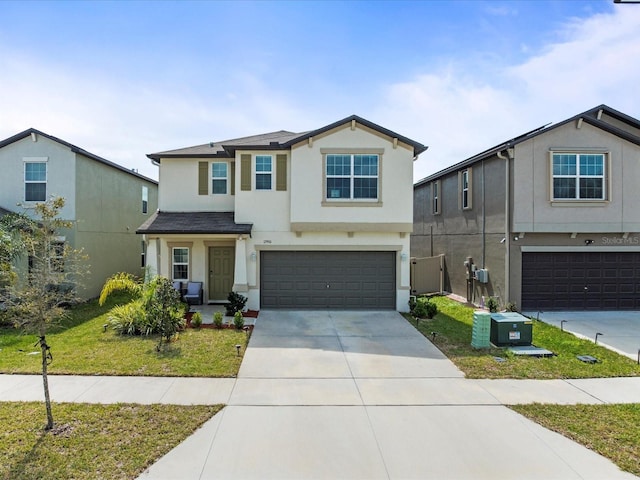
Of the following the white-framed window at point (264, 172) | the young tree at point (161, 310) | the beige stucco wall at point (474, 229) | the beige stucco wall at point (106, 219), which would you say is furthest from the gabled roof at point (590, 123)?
the beige stucco wall at point (106, 219)

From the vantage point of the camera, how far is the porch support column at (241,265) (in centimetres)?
1325

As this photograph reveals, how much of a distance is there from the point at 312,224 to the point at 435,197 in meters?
9.38

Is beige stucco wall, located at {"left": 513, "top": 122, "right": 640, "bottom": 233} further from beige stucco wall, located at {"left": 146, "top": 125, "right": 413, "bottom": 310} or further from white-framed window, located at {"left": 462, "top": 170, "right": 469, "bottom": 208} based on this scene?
beige stucco wall, located at {"left": 146, "top": 125, "right": 413, "bottom": 310}

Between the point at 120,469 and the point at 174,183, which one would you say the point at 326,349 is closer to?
the point at 120,469

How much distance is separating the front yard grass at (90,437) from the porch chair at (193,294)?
7790 millimetres

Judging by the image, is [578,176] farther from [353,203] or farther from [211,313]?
[211,313]

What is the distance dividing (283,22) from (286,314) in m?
8.93

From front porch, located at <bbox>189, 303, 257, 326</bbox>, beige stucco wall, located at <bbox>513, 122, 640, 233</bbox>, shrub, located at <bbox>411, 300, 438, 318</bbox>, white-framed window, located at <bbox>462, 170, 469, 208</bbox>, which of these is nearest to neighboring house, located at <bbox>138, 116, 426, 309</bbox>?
front porch, located at <bbox>189, 303, 257, 326</bbox>

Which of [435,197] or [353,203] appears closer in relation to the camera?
[353,203]

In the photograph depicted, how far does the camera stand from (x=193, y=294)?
46.0 feet

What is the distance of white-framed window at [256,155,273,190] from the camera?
1359 centimetres

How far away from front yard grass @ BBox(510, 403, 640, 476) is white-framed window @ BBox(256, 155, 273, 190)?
10.3 m

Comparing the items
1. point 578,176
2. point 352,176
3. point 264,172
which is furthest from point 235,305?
point 578,176

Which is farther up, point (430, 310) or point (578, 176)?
point (578, 176)
